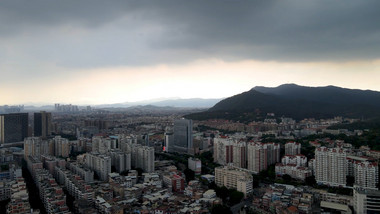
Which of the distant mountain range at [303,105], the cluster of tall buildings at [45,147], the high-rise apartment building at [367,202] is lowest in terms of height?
the high-rise apartment building at [367,202]

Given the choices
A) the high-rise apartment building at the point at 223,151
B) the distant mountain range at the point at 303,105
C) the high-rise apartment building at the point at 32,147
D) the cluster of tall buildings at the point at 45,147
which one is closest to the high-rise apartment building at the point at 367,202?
the high-rise apartment building at the point at 223,151

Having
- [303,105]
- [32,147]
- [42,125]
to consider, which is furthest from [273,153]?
[303,105]

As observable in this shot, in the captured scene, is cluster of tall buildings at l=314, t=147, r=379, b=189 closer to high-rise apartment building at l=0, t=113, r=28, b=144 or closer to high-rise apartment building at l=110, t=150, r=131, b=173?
high-rise apartment building at l=110, t=150, r=131, b=173

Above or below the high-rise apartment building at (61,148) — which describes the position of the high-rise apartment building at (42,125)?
above

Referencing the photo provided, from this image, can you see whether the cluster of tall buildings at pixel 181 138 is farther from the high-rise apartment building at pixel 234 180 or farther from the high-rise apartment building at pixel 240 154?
the high-rise apartment building at pixel 234 180

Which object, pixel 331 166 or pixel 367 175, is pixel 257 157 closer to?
Result: pixel 331 166
